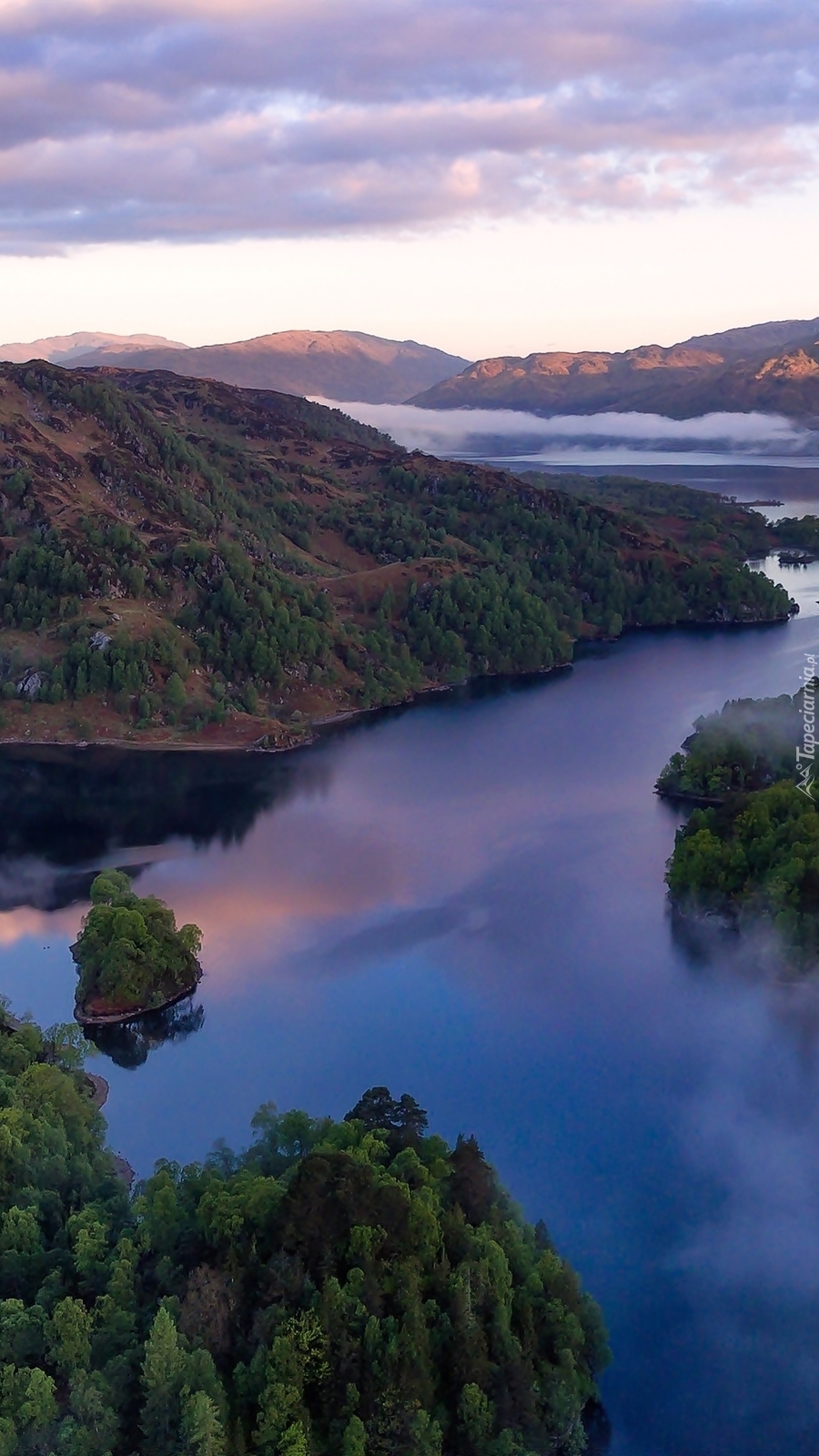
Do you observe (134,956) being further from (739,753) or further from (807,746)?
(807,746)

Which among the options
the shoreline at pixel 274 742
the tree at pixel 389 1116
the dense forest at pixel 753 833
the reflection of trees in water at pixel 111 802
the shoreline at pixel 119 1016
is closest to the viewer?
the tree at pixel 389 1116

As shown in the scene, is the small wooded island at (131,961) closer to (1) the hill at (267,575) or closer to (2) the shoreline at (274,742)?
(2) the shoreline at (274,742)

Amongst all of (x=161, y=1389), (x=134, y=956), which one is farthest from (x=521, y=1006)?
(x=161, y=1389)

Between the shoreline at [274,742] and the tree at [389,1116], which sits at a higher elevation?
the shoreline at [274,742]

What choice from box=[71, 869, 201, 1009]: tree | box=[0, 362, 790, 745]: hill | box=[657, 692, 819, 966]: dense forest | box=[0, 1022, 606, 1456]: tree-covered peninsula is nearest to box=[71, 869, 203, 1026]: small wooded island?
box=[71, 869, 201, 1009]: tree

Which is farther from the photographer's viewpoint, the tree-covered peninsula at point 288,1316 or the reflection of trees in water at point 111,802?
the reflection of trees in water at point 111,802

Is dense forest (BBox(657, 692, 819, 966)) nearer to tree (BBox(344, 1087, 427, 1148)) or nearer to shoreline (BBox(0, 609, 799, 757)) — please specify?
tree (BBox(344, 1087, 427, 1148))

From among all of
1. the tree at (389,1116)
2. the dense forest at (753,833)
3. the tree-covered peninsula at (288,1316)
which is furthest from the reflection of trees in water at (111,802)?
the tree-covered peninsula at (288,1316)
